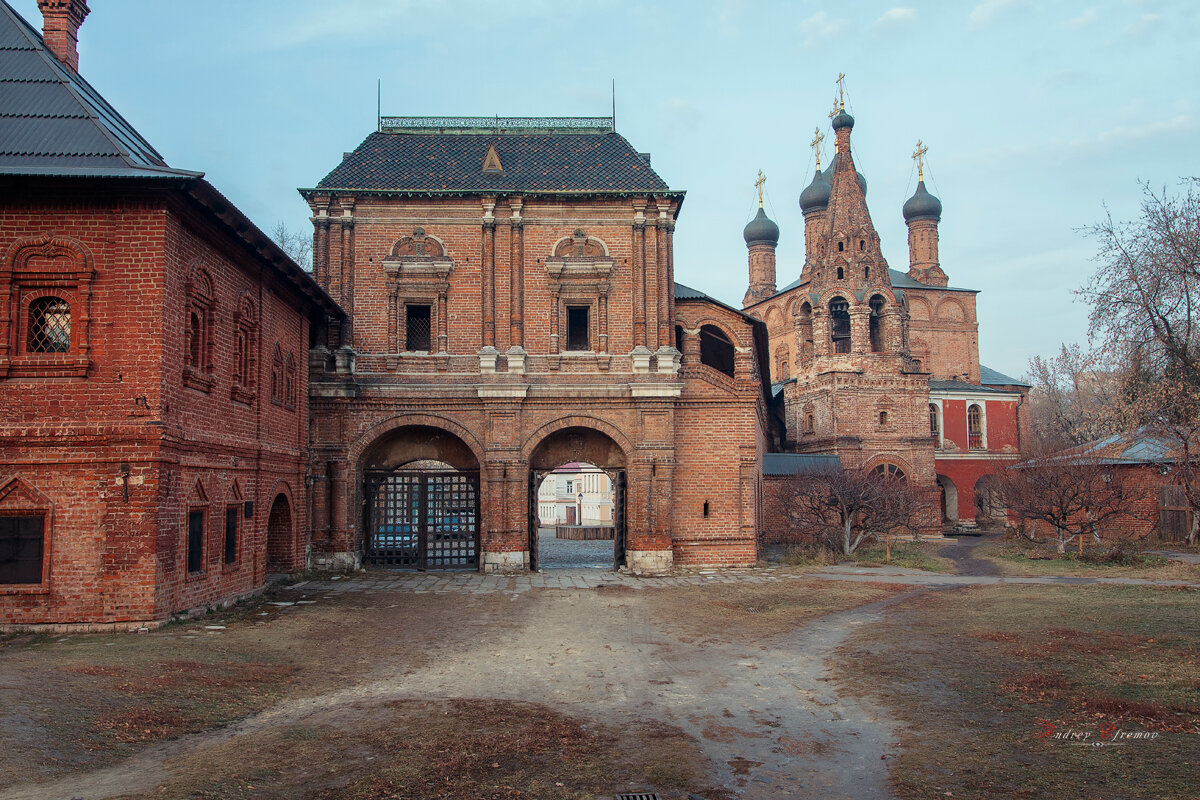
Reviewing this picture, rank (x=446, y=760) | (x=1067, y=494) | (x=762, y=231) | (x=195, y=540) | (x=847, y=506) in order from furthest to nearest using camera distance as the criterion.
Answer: (x=762, y=231) → (x=1067, y=494) → (x=847, y=506) → (x=195, y=540) → (x=446, y=760)

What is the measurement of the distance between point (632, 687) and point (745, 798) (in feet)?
10.8

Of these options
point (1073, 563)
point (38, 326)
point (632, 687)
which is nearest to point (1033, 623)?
point (632, 687)

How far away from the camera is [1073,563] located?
20469 millimetres

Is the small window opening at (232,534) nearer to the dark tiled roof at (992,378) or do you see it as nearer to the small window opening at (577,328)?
the small window opening at (577,328)

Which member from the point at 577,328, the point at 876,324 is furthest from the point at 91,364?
the point at 876,324

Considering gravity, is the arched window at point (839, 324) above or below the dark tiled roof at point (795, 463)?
above

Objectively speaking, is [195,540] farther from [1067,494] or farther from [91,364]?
[1067,494]

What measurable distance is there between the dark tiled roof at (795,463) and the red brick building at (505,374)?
9833mm

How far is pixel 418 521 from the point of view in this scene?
64.2 feet

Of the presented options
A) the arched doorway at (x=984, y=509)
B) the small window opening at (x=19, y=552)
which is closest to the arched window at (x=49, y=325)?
the small window opening at (x=19, y=552)

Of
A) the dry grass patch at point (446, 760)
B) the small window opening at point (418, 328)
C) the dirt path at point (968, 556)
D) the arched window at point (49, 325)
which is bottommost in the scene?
the dirt path at point (968, 556)

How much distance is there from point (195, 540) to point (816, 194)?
1483 inches

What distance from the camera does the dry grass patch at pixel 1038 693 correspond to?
18.9 feet

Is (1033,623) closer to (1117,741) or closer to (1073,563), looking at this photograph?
(1117,741)
